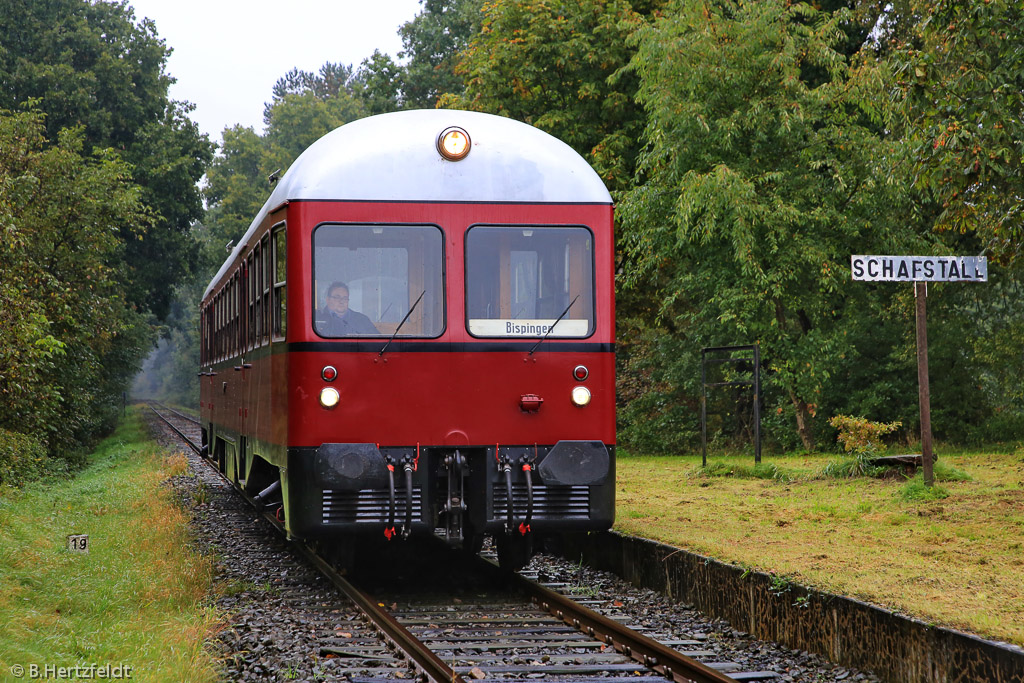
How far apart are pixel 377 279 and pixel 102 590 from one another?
3.04 m

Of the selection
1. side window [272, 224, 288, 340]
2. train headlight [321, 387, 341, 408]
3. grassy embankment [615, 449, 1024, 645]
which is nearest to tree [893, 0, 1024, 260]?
grassy embankment [615, 449, 1024, 645]

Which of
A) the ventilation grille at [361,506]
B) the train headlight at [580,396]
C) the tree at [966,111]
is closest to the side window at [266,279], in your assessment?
the ventilation grille at [361,506]

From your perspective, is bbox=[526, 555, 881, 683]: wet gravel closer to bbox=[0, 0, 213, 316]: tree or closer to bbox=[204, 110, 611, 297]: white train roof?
bbox=[204, 110, 611, 297]: white train roof

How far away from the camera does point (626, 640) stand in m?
7.06

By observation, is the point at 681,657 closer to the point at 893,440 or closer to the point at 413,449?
the point at 413,449

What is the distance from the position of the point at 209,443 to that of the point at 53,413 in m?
3.57

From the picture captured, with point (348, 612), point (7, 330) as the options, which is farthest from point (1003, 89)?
point (7, 330)

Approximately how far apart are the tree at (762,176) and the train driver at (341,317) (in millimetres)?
10238

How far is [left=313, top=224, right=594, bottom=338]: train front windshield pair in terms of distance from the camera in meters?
8.27

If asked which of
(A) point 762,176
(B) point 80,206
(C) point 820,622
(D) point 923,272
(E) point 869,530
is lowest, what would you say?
(C) point 820,622

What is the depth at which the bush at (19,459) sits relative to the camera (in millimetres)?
16312

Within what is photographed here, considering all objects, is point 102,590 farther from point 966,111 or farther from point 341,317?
point 966,111

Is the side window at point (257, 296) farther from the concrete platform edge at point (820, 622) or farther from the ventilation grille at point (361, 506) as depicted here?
the concrete platform edge at point (820, 622)

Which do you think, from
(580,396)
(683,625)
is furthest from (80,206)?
(683,625)
